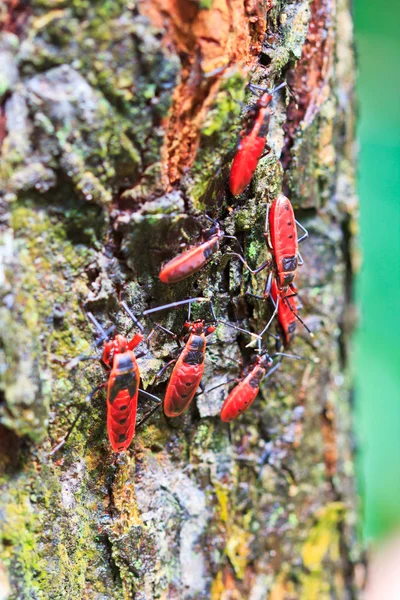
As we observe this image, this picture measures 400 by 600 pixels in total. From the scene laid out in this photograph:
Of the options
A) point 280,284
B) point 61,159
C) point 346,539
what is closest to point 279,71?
point 280,284

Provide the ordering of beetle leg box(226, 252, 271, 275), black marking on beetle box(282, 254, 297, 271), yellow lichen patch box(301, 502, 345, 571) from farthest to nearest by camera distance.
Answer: yellow lichen patch box(301, 502, 345, 571) → black marking on beetle box(282, 254, 297, 271) → beetle leg box(226, 252, 271, 275)

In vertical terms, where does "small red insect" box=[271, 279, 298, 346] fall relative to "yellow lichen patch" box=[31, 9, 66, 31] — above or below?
below

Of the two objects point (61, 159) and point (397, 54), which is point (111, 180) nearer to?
point (61, 159)

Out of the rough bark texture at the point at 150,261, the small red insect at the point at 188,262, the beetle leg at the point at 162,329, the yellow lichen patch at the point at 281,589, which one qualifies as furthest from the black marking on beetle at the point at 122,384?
the yellow lichen patch at the point at 281,589

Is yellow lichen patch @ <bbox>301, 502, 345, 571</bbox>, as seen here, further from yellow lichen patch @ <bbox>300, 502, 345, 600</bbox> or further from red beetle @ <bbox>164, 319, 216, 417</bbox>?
red beetle @ <bbox>164, 319, 216, 417</bbox>

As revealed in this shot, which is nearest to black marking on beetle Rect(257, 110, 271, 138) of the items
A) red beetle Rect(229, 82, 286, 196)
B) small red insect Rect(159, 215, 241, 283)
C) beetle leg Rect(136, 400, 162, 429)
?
red beetle Rect(229, 82, 286, 196)
